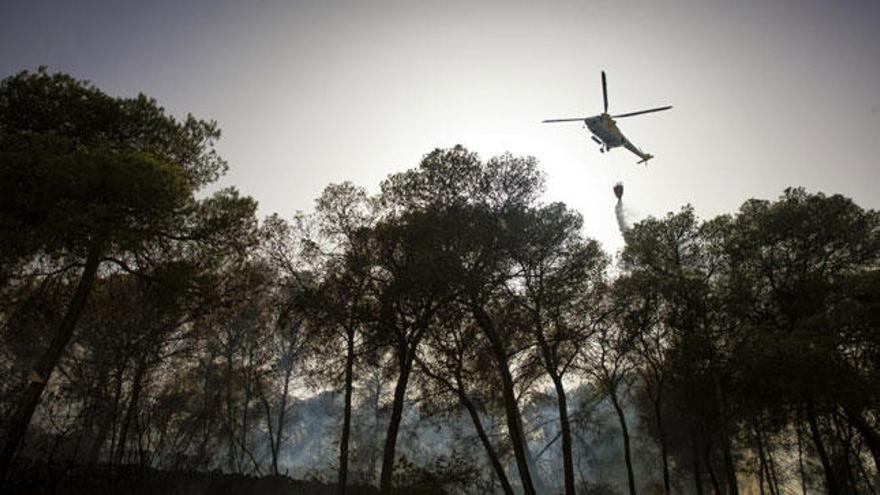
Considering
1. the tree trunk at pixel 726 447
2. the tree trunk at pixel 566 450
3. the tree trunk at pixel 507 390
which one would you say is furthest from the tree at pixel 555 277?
the tree trunk at pixel 726 447

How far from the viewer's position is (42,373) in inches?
417

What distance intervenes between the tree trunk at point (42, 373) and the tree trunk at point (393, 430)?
8391mm

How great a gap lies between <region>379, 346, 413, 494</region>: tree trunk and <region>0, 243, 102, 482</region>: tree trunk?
839 centimetres

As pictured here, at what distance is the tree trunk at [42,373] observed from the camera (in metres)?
9.41

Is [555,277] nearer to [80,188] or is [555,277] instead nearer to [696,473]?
[696,473]

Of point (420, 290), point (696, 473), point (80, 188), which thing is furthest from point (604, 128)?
point (80, 188)

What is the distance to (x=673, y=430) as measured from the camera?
26609 mm

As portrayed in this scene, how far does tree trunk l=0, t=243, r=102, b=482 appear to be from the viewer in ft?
30.9

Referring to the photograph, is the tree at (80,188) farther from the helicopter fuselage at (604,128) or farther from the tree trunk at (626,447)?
the helicopter fuselage at (604,128)

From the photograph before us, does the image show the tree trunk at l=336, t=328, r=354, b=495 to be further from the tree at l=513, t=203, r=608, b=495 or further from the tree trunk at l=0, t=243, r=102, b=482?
the tree trunk at l=0, t=243, r=102, b=482

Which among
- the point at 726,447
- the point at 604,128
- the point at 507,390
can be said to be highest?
the point at 604,128

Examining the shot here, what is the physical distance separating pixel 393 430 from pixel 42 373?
9.12 meters

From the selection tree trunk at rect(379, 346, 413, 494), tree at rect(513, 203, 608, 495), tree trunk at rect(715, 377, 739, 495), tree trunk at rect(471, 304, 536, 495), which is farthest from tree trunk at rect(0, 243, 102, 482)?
tree trunk at rect(715, 377, 739, 495)

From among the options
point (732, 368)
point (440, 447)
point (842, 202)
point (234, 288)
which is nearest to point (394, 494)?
point (234, 288)
